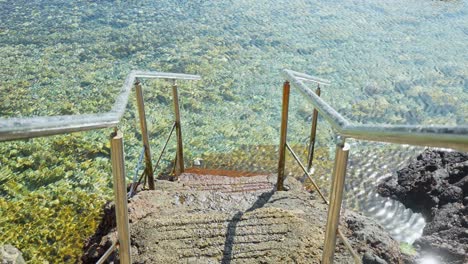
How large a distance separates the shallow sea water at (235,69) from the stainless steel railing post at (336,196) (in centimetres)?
262

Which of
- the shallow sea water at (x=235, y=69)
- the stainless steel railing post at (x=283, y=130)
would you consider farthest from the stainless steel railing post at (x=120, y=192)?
the shallow sea water at (x=235, y=69)

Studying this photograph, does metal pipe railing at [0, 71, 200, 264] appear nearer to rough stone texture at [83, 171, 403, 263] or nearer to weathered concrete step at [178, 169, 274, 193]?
rough stone texture at [83, 171, 403, 263]

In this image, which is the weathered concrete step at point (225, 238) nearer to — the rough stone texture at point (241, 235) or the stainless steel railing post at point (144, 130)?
the rough stone texture at point (241, 235)

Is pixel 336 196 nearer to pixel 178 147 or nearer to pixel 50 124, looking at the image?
pixel 50 124

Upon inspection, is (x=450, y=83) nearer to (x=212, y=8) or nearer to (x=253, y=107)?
(x=253, y=107)

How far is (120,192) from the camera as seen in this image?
6.13 ft

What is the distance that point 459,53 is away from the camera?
9086 mm

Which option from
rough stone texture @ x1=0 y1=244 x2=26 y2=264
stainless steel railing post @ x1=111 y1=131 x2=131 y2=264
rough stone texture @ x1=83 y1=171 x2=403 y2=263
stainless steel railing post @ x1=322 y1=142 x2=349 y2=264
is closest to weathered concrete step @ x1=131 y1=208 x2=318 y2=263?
rough stone texture @ x1=83 y1=171 x2=403 y2=263

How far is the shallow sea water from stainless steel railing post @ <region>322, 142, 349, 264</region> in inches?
103

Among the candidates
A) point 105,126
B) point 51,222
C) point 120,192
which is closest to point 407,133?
point 105,126

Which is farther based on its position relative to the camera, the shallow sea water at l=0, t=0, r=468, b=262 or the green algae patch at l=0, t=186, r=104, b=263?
the shallow sea water at l=0, t=0, r=468, b=262

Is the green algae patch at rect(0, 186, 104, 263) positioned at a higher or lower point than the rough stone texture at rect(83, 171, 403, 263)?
lower

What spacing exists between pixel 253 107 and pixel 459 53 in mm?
5172

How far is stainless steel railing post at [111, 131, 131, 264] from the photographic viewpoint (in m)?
1.76
